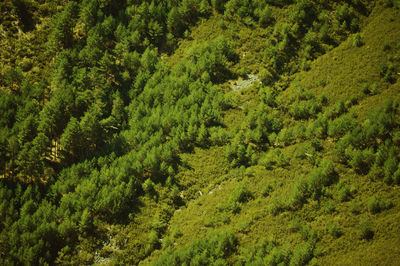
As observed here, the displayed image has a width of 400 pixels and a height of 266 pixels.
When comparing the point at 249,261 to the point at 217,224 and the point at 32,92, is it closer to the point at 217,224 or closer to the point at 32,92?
the point at 217,224

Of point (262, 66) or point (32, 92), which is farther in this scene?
point (262, 66)

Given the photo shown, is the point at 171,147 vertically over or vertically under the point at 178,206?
over

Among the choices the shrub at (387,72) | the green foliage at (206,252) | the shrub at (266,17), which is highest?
the shrub at (266,17)

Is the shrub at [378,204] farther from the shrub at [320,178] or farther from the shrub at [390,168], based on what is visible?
the shrub at [320,178]

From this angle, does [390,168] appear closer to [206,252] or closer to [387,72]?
→ [387,72]

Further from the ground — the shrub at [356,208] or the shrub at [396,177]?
the shrub at [396,177]

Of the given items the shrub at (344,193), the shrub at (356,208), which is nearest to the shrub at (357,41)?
the shrub at (344,193)

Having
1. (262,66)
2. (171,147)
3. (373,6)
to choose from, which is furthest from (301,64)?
(171,147)

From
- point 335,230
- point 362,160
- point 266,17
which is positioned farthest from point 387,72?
point 335,230
